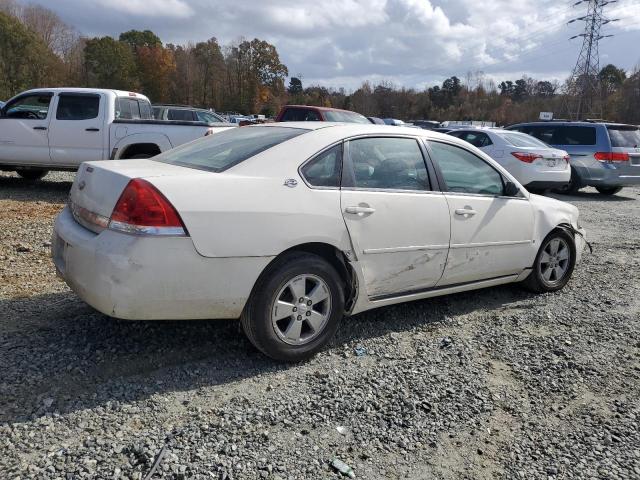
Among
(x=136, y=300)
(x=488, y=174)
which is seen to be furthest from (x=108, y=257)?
(x=488, y=174)

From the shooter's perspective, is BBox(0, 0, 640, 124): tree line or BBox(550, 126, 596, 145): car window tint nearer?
BBox(550, 126, 596, 145): car window tint

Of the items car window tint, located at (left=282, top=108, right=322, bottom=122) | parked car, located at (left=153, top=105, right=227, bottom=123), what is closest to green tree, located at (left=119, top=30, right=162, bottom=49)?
parked car, located at (left=153, top=105, right=227, bottom=123)

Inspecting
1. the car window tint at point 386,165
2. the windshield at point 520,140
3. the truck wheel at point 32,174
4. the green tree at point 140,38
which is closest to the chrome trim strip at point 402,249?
the car window tint at point 386,165

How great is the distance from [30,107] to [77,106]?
2.88ft

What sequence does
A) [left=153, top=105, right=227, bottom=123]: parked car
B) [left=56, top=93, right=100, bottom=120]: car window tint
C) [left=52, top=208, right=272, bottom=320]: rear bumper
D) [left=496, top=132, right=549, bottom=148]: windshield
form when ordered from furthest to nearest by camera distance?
[left=153, top=105, right=227, bottom=123]: parked car
[left=496, top=132, right=549, bottom=148]: windshield
[left=56, top=93, right=100, bottom=120]: car window tint
[left=52, top=208, right=272, bottom=320]: rear bumper

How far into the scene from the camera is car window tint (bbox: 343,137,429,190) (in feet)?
12.6

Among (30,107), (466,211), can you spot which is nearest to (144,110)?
(30,107)

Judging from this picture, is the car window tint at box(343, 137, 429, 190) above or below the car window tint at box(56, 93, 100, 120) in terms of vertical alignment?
below

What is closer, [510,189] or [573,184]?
[510,189]

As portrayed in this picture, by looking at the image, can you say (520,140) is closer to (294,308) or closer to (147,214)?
(294,308)

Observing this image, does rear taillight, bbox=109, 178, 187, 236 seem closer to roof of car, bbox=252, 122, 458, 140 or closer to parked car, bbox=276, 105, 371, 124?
roof of car, bbox=252, 122, 458, 140

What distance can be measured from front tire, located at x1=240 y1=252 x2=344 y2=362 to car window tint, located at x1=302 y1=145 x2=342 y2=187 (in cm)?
51

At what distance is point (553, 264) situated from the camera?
17.5ft

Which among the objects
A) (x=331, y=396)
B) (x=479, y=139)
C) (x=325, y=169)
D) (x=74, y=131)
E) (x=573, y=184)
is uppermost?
(x=479, y=139)
